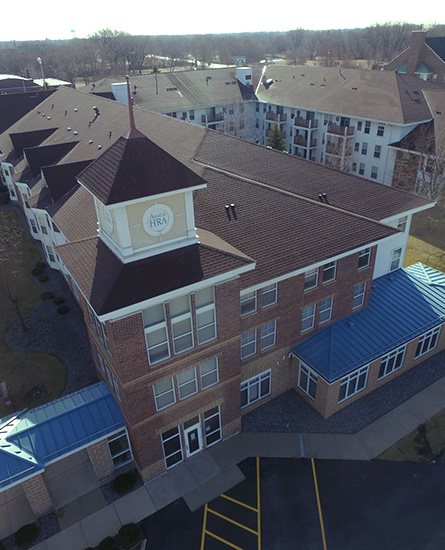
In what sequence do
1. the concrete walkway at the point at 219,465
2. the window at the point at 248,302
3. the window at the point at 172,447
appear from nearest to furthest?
1. the concrete walkway at the point at 219,465
2. the window at the point at 172,447
3. the window at the point at 248,302

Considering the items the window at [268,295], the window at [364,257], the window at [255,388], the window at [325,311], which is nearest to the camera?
the window at [268,295]

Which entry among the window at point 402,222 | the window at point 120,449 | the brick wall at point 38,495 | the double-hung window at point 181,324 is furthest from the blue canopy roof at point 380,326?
the brick wall at point 38,495

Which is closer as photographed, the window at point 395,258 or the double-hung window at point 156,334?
the double-hung window at point 156,334

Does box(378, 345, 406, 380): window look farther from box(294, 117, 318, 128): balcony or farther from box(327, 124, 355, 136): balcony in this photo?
box(294, 117, 318, 128): balcony

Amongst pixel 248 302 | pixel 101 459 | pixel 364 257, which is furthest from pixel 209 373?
pixel 364 257

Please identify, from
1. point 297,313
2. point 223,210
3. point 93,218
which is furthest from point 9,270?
point 297,313

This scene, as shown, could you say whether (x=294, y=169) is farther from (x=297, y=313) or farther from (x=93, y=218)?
(x=93, y=218)

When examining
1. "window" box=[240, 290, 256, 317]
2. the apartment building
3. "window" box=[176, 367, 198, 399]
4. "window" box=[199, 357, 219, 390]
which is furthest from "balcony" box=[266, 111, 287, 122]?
"window" box=[176, 367, 198, 399]

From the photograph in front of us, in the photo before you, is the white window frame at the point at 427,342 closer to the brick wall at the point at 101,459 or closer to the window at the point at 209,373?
the window at the point at 209,373
